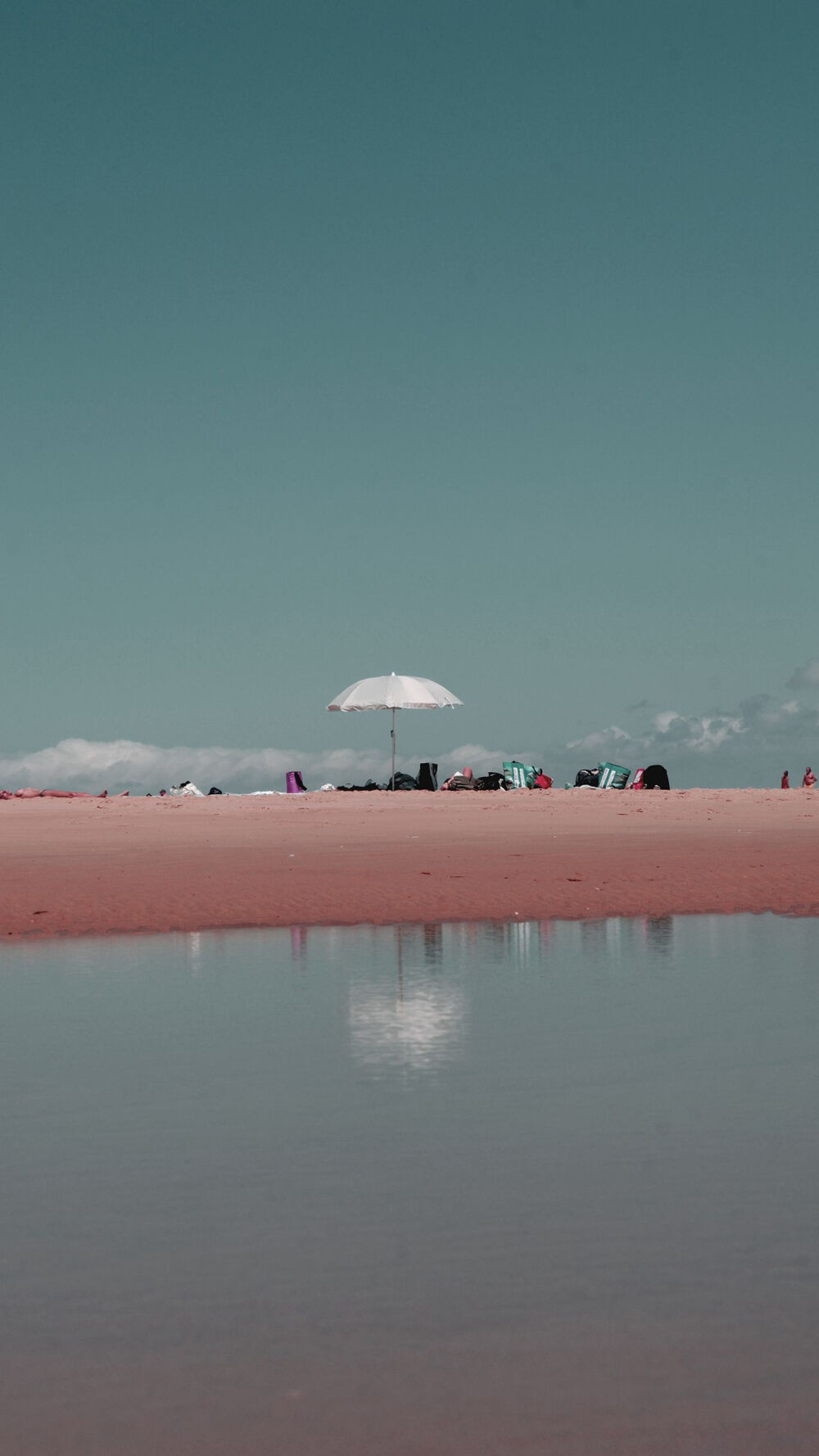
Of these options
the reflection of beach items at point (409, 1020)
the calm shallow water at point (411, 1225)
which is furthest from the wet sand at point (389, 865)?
the calm shallow water at point (411, 1225)

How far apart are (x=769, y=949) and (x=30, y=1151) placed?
6372mm

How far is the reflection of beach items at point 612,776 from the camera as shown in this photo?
3397cm

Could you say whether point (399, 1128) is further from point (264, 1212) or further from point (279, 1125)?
point (264, 1212)

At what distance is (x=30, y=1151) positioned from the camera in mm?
4730

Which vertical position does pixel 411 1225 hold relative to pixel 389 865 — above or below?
below

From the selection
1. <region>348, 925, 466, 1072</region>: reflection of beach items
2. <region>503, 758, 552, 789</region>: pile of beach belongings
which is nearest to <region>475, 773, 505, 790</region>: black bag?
<region>503, 758, 552, 789</region>: pile of beach belongings

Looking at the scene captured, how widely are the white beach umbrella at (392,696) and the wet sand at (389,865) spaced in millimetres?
5743

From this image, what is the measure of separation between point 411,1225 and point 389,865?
11.5 meters

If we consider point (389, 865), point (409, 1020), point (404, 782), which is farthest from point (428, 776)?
point (409, 1020)

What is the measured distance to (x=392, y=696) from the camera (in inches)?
1256

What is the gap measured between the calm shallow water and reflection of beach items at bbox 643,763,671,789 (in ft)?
84.5

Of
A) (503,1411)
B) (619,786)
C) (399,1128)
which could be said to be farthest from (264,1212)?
(619,786)

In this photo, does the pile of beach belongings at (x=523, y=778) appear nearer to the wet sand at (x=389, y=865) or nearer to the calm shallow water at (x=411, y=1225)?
the wet sand at (x=389, y=865)

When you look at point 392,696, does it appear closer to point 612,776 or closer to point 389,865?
point 612,776
